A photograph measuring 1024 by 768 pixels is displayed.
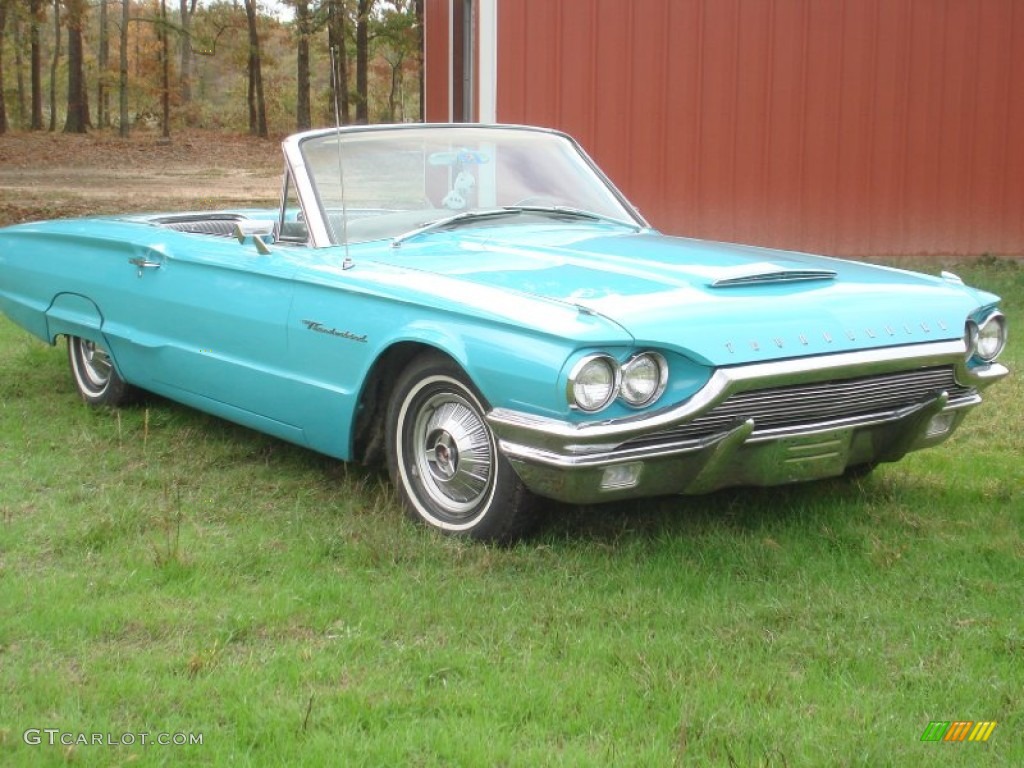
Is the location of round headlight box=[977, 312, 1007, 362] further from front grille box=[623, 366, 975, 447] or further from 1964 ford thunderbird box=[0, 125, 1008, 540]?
front grille box=[623, 366, 975, 447]

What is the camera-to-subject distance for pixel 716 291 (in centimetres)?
405

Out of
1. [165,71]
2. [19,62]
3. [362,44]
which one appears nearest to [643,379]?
[362,44]

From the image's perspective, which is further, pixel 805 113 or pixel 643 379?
pixel 805 113

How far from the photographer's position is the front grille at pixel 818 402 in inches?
149

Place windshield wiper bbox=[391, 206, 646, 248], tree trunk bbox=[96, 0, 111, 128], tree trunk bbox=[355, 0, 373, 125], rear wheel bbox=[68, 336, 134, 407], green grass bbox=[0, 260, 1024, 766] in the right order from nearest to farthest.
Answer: green grass bbox=[0, 260, 1024, 766] < windshield wiper bbox=[391, 206, 646, 248] < rear wheel bbox=[68, 336, 134, 407] < tree trunk bbox=[355, 0, 373, 125] < tree trunk bbox=[96, 0, 111, 128]

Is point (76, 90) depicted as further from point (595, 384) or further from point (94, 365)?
point (595, 384)

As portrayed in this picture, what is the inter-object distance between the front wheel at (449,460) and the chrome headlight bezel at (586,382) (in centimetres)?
43

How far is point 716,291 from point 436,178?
5.17 feet

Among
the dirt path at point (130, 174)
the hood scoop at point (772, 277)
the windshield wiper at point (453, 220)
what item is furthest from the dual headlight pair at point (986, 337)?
the dirt path at point (130, 174)

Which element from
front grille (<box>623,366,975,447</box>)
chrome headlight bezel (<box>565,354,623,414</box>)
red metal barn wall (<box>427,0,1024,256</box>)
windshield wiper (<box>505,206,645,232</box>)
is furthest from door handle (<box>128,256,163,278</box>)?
red metal barn wall (<box>427,0,1024,256</box>)

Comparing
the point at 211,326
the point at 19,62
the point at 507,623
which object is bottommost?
the point at 507,623

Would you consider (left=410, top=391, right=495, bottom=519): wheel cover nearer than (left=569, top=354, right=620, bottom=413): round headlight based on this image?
No

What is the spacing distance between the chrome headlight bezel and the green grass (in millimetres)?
510

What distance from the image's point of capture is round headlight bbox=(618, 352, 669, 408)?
12.2 feet
